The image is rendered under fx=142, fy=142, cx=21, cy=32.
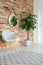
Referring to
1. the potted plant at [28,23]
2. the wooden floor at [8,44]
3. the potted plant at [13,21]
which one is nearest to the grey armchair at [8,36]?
the wooden floor at [8,44]

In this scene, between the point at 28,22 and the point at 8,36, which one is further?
the point at 28,22

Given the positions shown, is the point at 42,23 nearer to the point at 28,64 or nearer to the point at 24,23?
the point at 24,23

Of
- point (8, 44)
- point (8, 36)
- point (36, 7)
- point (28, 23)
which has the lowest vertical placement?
point (8, 44)

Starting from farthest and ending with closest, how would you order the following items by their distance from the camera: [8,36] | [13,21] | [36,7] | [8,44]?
[36,7], [13,21], [8,44], [8,36]

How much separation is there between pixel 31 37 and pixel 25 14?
1.45 metres

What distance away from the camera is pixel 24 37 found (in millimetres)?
8250

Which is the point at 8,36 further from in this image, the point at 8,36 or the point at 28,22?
the point at 28,22


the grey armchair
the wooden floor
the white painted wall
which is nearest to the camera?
the grey armchair

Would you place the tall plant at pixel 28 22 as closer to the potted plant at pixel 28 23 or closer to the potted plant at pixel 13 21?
the potted plant at pixel 28 23

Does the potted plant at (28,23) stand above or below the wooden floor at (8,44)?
above

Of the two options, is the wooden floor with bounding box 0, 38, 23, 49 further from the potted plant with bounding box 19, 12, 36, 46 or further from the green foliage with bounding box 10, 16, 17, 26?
the green foliage with bounding box 10, 16, 17, 26

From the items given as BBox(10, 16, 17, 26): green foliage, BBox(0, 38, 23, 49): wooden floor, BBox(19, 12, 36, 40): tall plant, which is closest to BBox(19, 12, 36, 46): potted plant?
BBox(19, 12, 36, 40): tall plant

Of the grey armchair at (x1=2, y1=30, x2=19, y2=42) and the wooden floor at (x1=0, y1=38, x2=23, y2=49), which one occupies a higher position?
the grey armchair at (x1=2, y1=30, x2=19, y2=42)

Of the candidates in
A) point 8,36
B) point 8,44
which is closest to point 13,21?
point 8,36
